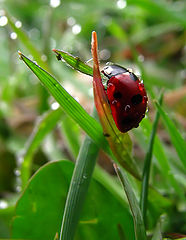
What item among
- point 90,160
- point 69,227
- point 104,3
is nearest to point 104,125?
point 90,160

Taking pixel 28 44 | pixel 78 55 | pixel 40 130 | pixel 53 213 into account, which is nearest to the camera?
pixel 53 213

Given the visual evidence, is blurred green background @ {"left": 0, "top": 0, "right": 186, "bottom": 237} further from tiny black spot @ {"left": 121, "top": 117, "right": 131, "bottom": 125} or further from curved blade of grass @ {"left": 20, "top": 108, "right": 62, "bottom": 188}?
tiny black spot @ {"left": 121, "top": 117, "right": 131, "bottom": 125}

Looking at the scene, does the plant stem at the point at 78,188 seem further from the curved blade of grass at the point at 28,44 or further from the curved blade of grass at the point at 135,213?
the curved blade of grass at the point at 28,44

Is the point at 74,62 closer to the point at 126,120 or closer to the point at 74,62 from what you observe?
the point at 74,62

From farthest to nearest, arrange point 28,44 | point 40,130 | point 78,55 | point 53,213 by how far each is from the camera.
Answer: point 78,55 → point 28,44 → point 40,130 → point 53,213

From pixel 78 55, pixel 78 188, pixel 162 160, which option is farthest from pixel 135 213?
pixel 78 55

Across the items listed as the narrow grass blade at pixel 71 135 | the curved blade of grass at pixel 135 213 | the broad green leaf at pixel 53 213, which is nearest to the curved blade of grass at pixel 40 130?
the narrow grass blade at pixel 71 135

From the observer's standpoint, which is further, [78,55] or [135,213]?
[78,55]

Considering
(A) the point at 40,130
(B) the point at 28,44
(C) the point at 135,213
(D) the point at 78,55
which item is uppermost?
(D) the point at 78,55
